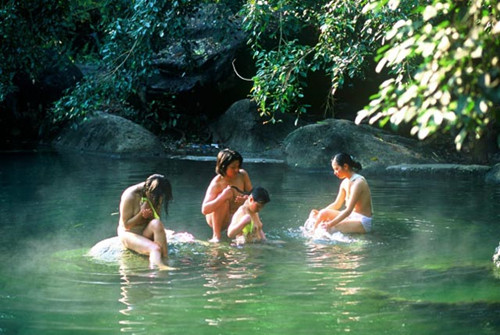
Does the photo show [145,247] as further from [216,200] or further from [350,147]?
[350,147]

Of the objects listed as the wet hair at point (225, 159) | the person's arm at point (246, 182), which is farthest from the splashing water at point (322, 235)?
the wet hair at point (225, 159)

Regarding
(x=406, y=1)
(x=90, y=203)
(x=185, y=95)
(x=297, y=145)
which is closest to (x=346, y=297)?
(x=406, y=1)

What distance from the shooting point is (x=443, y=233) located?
1021 centimetres

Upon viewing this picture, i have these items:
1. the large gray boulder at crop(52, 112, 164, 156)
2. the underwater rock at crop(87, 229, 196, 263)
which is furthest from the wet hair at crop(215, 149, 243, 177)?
the large gray boulder at crop(52, 112, 164, 156)

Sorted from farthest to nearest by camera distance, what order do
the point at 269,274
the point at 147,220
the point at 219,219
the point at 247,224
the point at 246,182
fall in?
the point at 246,182 < the point at 219,219 < the point at 247,224 < the point at 147,220 < the point at 269,274

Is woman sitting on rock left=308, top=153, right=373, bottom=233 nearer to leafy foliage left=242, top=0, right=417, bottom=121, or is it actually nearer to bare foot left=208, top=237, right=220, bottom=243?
leafy foliage left=242, top=0, right=417, bottom=121

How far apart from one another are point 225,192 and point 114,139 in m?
11.5

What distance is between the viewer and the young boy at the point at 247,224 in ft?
30.2

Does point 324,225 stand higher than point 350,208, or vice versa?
point 350,208

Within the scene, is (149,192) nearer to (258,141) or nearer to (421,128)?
(421,128)

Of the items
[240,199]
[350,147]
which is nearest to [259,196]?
[240,199]

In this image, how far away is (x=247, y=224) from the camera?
30.5 ft

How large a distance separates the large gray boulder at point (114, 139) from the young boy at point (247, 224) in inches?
437

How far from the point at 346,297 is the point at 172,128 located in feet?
54.7
